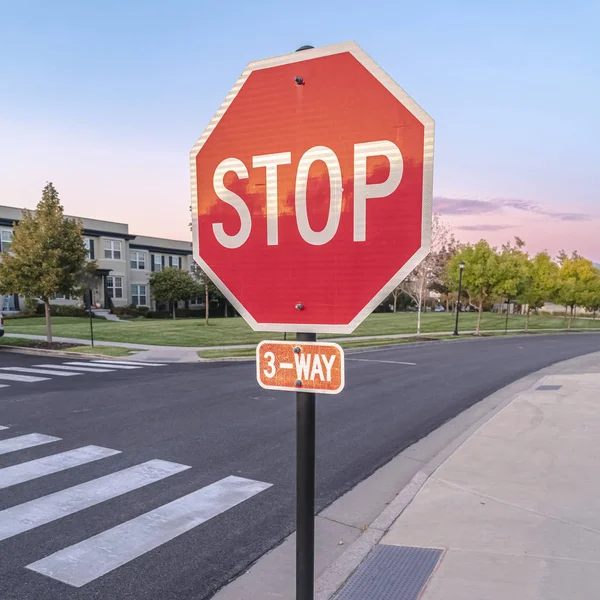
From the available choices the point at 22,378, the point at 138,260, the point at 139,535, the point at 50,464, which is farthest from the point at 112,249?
the point at 139,535

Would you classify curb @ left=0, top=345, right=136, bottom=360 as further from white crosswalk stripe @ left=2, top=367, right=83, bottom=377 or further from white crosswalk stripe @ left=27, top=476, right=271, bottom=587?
white crosswalk stripe @ left=27, top=476, right=271, bottom=587

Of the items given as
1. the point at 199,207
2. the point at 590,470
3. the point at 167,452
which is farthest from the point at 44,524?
→ the point at 590,470

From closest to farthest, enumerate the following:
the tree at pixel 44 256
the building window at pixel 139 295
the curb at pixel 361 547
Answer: the curb at pixel 361 547, the tree at pixel 44 256, the building window at pixel 139 295

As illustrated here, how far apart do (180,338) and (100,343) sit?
383cm

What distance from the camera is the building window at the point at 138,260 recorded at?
1962 inches

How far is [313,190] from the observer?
68.6 inches

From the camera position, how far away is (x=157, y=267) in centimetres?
5241

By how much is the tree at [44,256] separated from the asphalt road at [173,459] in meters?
7.13

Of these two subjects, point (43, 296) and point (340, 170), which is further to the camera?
point (43, 296)

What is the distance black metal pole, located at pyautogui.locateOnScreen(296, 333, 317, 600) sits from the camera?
1.81m

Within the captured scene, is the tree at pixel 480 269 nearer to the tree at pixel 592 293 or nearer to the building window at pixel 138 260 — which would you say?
the tree at pixel 592 293

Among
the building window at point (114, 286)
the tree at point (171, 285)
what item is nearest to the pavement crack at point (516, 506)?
the tree at point (171, 285)

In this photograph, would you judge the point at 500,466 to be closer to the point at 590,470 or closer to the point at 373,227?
the point at 590,470

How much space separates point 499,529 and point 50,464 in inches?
202
